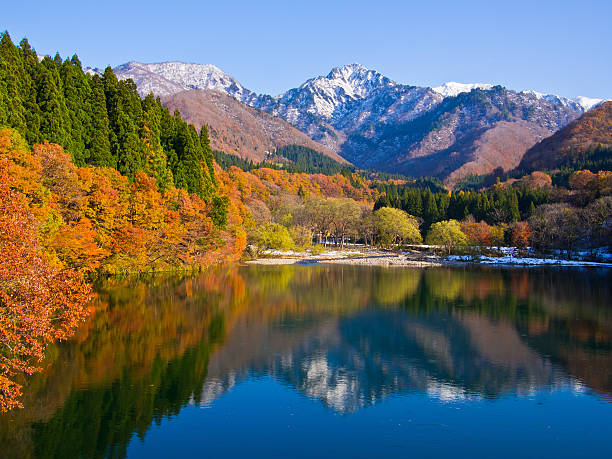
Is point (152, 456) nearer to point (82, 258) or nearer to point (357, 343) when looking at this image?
point (357, 343)

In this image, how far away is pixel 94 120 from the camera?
41719 mm

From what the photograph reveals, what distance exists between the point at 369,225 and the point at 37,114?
235ft

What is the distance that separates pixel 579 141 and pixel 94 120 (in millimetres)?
187941

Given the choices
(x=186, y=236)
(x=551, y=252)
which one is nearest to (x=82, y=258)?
(x=186, y=236)

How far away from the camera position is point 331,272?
186 ft

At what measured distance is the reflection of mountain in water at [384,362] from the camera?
17.2 m

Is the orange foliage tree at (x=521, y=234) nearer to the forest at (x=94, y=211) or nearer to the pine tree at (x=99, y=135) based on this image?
the forest at (x=94, y=211)

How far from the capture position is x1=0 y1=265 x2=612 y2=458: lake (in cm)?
1304

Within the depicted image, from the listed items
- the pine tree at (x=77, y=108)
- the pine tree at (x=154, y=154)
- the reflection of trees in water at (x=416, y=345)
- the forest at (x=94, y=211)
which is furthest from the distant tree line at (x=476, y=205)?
the pine tree at (x=77, y=108)

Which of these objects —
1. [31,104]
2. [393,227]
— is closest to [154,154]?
[31,104]

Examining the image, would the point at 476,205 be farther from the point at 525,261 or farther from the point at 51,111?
the point at 51,111

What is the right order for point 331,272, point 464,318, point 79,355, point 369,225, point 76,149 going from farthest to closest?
point 369,225 < point 331,272 < point 76,149 < point 464,318 < point 79,355

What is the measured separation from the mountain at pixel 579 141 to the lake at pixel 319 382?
157m

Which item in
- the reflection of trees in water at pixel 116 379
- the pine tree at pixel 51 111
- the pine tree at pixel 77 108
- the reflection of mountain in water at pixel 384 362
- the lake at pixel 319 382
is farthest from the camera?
the pine tree at pixel 77 108
